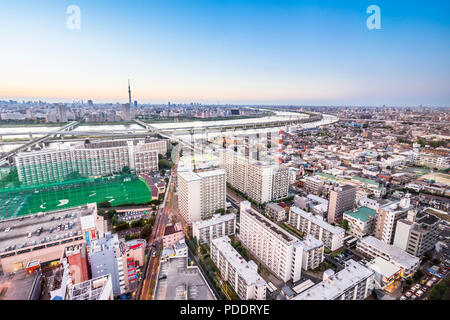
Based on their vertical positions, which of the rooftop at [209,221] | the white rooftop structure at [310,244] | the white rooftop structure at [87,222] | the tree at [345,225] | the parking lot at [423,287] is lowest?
the parking lot at [423,287]

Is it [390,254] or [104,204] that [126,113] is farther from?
[390,254]

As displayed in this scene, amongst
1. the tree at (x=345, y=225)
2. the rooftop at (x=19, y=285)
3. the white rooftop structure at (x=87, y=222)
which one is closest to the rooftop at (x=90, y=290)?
the rooftop at (x=19, y=285)

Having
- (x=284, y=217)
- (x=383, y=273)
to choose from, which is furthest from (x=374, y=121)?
(x=383, y=273)

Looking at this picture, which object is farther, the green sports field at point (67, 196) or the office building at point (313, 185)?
the office building at point (313, 185)

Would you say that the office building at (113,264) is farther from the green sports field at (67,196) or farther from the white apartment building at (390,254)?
the white apartment building at (390,254)

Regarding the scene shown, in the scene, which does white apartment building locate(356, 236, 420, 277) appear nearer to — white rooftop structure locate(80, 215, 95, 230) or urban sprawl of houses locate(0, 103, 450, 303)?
urban sprawl of houses locate(0, 103, 450, 303)

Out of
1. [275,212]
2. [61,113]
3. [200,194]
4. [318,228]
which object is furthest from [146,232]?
[61,113]

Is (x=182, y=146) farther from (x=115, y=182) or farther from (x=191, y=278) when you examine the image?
(x=191, y=278)
